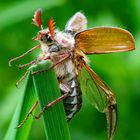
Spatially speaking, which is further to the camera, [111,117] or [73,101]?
[73,101]

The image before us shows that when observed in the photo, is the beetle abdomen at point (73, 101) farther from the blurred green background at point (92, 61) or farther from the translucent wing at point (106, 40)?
the blurred green background at point (92, 61)

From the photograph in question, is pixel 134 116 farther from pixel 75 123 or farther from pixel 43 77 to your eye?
Answer: pixel 43 77

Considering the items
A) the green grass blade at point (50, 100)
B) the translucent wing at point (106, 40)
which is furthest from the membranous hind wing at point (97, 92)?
the green grass blade at point (50, 100)

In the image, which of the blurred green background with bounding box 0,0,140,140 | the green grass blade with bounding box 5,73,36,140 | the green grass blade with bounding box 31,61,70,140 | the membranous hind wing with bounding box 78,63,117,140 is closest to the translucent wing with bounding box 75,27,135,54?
the membranous hind wing with bounding box 78,63,117,140

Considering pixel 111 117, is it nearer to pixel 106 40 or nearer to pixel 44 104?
pixel 106 40

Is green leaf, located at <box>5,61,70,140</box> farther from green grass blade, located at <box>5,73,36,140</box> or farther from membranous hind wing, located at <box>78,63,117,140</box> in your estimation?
→ membranous hind wing, located at <box>78,63,117,140</box>

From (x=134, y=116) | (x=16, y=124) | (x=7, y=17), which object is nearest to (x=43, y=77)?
(x=16, y=124)

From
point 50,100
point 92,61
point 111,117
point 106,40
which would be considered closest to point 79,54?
point 106,40
